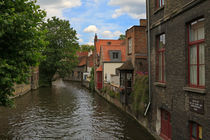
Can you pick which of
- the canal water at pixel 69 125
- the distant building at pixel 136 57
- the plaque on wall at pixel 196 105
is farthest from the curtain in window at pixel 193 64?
the distant building at pixel 136 57

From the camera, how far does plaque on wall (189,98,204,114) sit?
22.5 ft

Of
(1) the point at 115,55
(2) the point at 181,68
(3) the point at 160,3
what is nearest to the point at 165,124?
(2) the point at 181,68

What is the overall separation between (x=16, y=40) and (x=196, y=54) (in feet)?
19.5

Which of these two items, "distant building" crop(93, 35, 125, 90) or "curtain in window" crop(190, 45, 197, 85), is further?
"distant building" crop(93, 35, 125, 90)

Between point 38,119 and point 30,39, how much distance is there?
1091 centimetres

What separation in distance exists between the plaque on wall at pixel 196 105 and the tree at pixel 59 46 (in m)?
36.2

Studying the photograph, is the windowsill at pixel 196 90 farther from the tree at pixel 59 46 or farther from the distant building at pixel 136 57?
the tree at pixel 59 46

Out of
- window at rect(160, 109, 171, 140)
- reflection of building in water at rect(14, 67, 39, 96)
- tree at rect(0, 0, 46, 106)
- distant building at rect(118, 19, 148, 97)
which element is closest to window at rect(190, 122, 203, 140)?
window at rect(160, 109, 171, 140)

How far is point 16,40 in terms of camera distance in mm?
6648

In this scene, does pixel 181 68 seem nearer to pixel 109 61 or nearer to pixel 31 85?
pixel 109 61

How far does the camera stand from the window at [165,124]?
9.61 metres

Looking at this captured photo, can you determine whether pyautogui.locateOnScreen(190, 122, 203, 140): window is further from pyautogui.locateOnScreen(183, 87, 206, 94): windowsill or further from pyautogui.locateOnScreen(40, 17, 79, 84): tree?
pyautogui.locateOnScreen(40, 17, 79, 84): tree

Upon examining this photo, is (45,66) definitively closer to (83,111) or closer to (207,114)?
(83,111)

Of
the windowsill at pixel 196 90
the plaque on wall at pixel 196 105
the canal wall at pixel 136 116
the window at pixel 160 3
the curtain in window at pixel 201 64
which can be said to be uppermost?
the window at pixel 160 3
